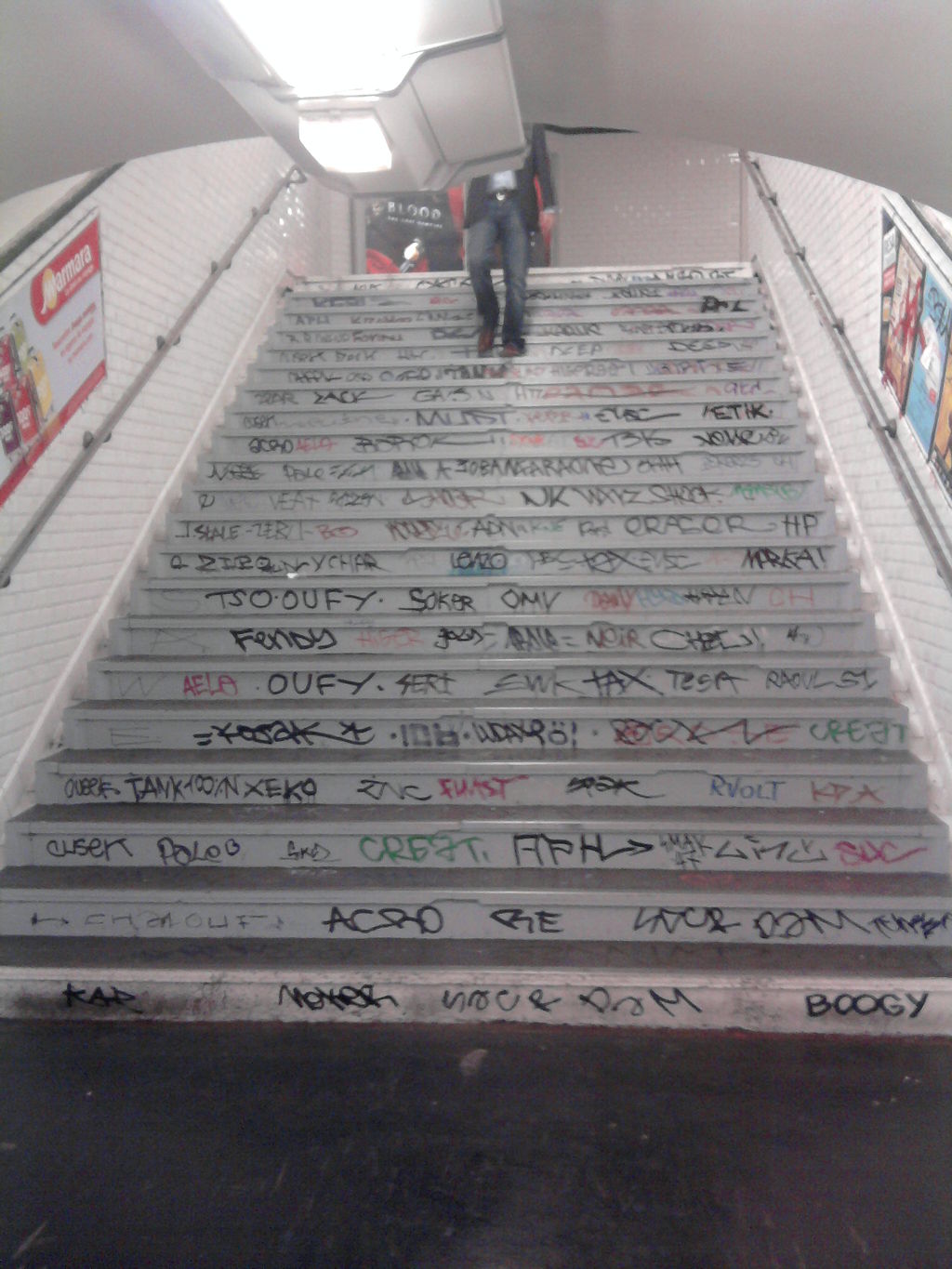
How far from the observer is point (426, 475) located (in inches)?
218

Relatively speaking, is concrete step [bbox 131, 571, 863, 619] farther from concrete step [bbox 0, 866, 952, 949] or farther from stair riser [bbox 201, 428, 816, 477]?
concrete step [bbox 0, 866, 952, 949]

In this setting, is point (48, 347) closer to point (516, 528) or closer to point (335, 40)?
point (516, 528)

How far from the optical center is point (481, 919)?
3.46 meters

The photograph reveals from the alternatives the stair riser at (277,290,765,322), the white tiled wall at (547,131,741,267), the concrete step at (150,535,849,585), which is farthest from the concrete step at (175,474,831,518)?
the white tiled wall at (547,131,741,267)

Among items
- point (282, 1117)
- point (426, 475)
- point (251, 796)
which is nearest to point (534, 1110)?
point (282, 1117)

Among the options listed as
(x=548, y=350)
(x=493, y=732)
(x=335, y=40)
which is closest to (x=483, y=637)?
(x=493, y=732)

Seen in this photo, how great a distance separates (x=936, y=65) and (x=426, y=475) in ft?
12.7

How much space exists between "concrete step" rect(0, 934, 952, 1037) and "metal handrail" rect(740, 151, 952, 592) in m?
1.71

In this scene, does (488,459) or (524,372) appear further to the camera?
(524,372)

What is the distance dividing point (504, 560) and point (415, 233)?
6.72m

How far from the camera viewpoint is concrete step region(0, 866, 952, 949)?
133 inches

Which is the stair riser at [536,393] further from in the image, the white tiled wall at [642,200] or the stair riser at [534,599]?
the white tiled wall at [642,200]

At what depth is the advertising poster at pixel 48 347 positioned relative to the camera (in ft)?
12.7

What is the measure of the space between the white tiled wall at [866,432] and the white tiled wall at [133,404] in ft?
13.1
